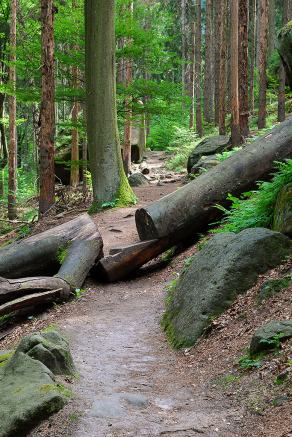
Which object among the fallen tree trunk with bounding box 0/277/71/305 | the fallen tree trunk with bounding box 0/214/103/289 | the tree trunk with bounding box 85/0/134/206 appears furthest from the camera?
the tree trunk with bounding box 85/0/134/206

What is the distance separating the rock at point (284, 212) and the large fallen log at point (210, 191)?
7.84 ft

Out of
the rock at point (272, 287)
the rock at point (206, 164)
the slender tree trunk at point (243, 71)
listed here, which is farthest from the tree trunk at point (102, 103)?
the rock at point (272, 287)

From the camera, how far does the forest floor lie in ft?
12.2

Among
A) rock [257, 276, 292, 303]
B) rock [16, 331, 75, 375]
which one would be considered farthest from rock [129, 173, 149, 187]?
rock [16, 331, 75, 375]

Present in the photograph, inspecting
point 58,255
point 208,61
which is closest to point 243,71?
point 58,255

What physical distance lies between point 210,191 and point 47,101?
6.85 metres

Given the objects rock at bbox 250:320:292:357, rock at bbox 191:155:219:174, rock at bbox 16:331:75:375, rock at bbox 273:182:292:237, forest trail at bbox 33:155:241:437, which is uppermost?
rock at bbox 273:182:292:237

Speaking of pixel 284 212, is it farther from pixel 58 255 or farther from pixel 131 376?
pixel 58 255

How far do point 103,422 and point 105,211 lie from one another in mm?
9933

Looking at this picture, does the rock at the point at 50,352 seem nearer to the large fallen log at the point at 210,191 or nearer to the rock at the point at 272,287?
the rock at the point at 272,287

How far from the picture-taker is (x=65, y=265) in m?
8.68

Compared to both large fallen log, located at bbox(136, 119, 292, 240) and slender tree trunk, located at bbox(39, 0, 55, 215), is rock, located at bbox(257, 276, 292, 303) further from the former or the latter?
slender tree trunk, located at bbox(39, 0, 55, 215)

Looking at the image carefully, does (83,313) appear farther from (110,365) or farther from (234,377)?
(234,377)

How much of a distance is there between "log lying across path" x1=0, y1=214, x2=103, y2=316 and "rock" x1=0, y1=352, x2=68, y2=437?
11.9ft
